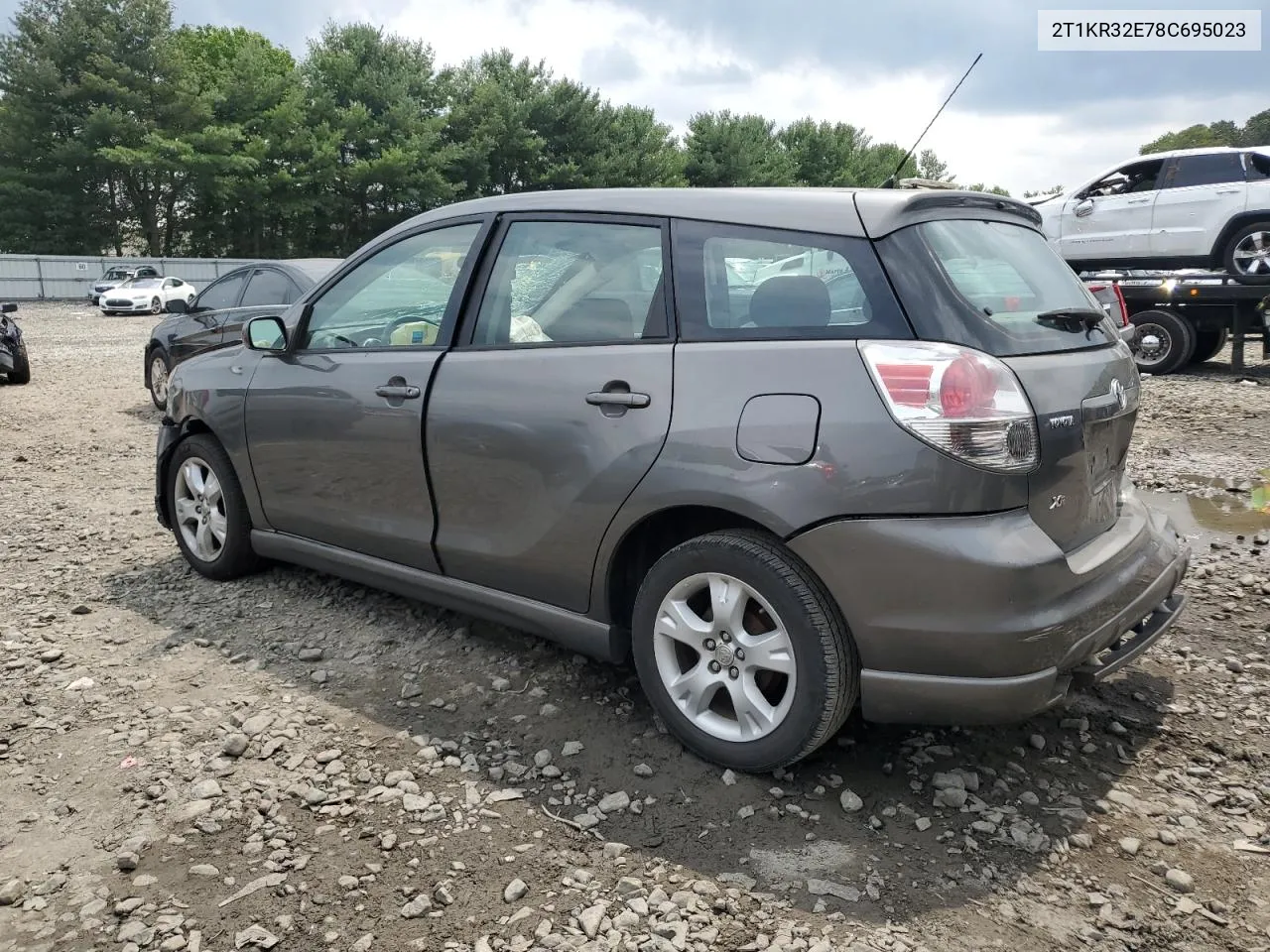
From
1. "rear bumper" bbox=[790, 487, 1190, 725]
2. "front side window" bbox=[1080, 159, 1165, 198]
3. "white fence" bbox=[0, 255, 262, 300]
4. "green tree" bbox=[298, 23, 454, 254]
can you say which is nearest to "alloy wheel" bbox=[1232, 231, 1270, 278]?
"front side window" bbox=[1080, 159, 1165, 198]

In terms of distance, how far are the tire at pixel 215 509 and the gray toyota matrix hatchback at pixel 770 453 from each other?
0.96 m

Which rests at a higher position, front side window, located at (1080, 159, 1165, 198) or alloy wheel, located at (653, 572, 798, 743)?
front side window, located at (1080, 159, 1165, 198)

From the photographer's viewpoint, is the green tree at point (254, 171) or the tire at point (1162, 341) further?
the green tree at point (254, 171)

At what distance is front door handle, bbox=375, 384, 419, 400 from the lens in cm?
363

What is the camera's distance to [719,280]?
3.01 m

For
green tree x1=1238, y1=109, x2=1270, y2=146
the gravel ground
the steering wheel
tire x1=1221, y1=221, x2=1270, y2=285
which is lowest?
the gravel ground

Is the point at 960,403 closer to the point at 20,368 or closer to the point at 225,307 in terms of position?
the point at 225,307

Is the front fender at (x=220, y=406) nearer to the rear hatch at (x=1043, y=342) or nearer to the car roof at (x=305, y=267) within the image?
the rear hatch at (x=1043, y=342)

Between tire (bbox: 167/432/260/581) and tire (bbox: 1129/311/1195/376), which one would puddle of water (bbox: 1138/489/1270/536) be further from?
tire (bbox: 1129/311/1195/376)

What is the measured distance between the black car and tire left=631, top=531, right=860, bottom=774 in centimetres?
677

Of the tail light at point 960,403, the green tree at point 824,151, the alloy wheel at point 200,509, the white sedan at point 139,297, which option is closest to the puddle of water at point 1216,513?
the tail light at point 960,403

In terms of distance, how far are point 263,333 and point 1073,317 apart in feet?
10.5

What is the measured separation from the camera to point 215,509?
185 inches

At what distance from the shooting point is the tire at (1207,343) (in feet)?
40.1
